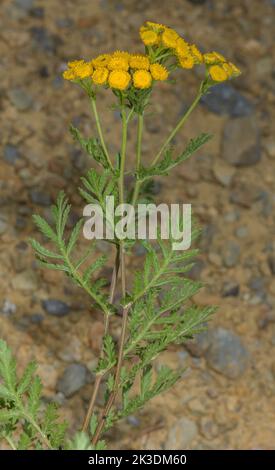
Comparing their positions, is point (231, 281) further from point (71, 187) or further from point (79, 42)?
point (79, 42)

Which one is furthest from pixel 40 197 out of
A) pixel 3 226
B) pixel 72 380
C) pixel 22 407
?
pixel 22 407

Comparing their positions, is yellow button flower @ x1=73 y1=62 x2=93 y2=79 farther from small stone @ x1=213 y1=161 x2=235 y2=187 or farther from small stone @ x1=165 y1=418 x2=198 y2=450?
small stone @ x1=213 y1=161 x2=235 y2=187

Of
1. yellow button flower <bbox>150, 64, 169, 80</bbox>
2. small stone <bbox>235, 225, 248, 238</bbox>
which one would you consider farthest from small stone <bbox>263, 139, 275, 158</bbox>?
yellow button flower <bbox>150, 64, 169, 80</bbox>

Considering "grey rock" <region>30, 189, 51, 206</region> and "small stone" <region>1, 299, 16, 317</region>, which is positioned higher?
"grey rock" <region>30, 189, 51, 206</region>

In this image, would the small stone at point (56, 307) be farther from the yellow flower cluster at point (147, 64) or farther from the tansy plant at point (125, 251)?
the yellow flower cluster at point (147, 64)

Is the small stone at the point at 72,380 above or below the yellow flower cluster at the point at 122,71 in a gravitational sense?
below

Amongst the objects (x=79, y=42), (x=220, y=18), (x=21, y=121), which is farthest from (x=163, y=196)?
(x=220, y=18)

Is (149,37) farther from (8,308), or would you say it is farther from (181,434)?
(181,434)

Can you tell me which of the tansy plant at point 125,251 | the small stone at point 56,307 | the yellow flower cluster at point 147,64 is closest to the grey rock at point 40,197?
the small stone at point 56,307
